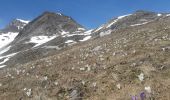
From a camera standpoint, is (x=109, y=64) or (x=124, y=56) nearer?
(x=109, y=64)

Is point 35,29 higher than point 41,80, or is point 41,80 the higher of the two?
point 35,29

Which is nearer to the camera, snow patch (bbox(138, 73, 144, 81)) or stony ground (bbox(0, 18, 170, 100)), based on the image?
stony ground (bbox(0, 18, 170, 100))

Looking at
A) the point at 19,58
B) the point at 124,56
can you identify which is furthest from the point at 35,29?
the point at 124,56

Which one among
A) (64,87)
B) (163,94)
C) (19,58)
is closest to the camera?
(163,94)

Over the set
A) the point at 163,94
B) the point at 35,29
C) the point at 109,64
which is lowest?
the point at 163,94

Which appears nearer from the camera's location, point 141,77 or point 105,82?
point 141,77

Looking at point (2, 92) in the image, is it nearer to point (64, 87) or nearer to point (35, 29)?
point (64, 87)

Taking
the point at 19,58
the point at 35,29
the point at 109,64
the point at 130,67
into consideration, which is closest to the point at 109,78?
the point at 130,67

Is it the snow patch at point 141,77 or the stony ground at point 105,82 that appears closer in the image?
the stony ground at point 105,82

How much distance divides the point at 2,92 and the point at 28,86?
5.95 ft

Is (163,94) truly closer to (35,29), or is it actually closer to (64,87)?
(64,87)

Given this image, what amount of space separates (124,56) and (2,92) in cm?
875

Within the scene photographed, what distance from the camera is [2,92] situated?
2300 centimetres

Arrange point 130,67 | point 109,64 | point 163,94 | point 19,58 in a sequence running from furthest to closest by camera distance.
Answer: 1. point 19,58
2. point 109,64
3. point 130,67
4. point 163,94
